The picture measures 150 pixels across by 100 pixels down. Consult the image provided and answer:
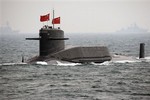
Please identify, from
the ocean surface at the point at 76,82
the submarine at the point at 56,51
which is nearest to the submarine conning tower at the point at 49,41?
the submarine at the point at 56,51

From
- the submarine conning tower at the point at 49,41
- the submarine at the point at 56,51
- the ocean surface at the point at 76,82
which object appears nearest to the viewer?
the ocean surface at the point at 76,82

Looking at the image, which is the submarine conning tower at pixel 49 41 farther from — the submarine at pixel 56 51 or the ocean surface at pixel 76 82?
the ocean surface at pixel 76 82

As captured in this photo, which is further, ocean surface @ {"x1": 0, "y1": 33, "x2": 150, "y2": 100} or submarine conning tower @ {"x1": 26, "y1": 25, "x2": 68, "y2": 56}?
submarine conning tower @ {"x1": 26, "y1": 25, "x2": 68, "y2": 56}

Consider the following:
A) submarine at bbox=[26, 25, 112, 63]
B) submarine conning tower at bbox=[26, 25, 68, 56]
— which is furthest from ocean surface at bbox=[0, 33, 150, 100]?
submarine conning tower at bbox=[26, 25, 68, 56]

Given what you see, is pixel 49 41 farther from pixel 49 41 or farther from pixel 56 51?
Result: pixel 56 51

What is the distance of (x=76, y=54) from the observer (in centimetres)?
4641

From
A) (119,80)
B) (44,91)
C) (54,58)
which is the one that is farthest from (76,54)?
(44,91)

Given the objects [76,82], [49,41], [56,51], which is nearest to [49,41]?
[49,41]

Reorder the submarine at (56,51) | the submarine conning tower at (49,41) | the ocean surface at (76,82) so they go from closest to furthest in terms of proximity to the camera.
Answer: the ocean surface at (76,82), the submarine at (56,51), the submarine conning tower at (49,41)

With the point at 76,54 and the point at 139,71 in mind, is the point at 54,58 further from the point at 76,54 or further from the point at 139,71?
the point at 139,71

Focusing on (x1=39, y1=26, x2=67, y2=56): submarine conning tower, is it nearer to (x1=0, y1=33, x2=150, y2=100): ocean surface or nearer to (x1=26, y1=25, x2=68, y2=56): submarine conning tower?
(x1=26, y1=25, x2=68, y2=56): submarine conning tower

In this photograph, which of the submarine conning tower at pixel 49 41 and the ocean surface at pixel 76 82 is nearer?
the ocean surface at pixel 76 82

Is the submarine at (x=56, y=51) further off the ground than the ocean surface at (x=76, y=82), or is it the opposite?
the submarine at (x=56, y=51)

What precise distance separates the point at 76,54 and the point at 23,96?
744 inches
